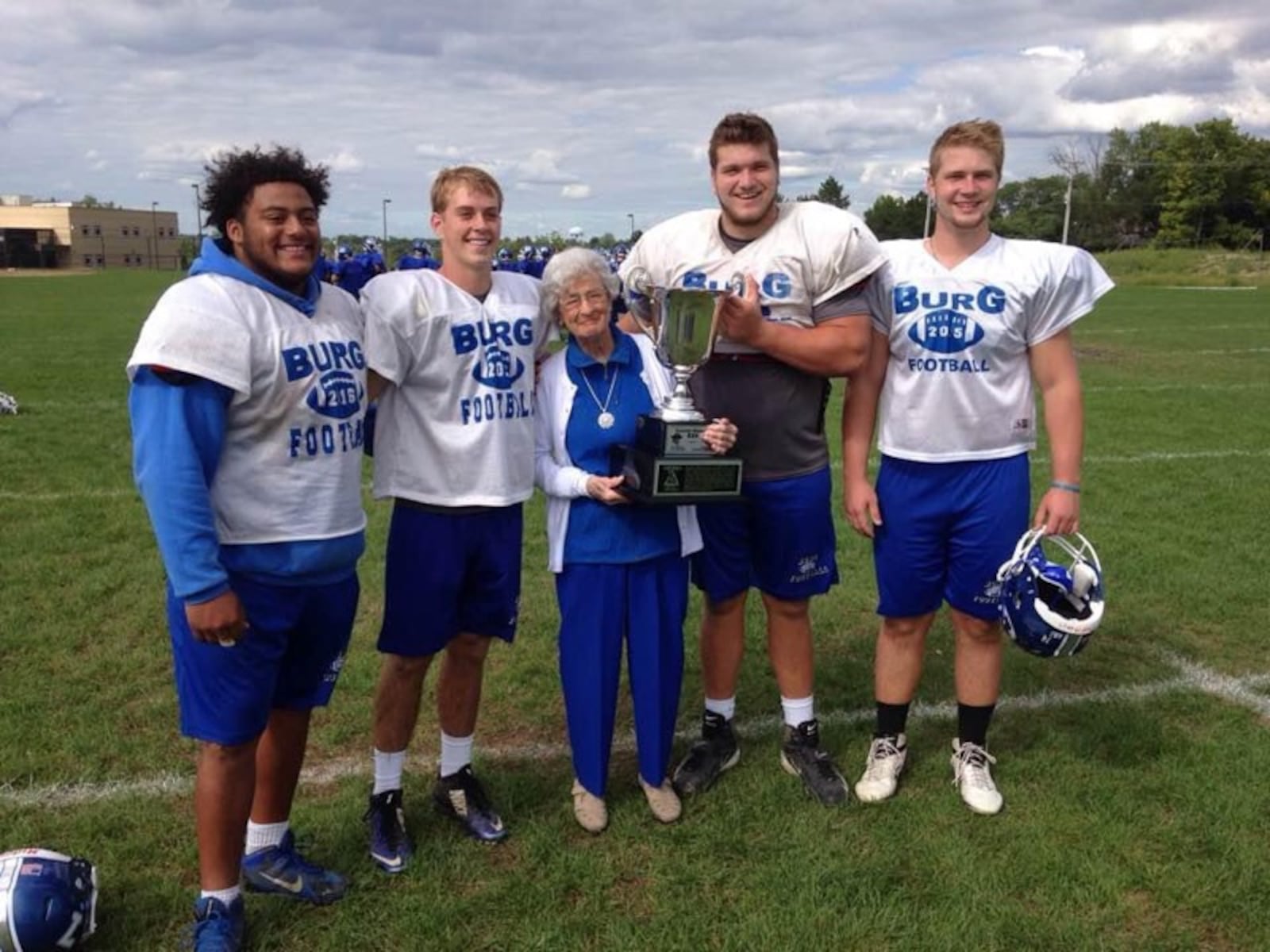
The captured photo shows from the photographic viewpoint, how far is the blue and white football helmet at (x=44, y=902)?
8.29 feet

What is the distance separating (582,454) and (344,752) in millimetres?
1490

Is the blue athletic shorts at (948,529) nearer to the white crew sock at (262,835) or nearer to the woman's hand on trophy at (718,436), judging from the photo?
the woman's hand on trophy at (718,436)

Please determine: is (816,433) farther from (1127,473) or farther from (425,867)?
(1127,473)

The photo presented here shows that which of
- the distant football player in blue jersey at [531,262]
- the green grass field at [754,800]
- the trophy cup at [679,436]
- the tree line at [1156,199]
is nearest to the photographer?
the green grass field at [754,800]

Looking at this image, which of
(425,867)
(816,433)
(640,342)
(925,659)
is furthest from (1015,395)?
(425,867)

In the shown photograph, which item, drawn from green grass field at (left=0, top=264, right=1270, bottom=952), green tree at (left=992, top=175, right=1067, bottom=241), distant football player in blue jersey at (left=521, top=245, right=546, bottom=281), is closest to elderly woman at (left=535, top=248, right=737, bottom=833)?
green grass field at (left=0, top=264, right=1270, bottom=952)

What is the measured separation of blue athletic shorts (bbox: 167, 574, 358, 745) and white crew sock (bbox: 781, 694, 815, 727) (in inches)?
64.4

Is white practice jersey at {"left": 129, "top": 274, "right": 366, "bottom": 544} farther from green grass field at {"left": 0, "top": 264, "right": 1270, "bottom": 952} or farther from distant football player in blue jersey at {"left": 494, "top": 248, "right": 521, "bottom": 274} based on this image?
distant football player in blue jersey at {"left": 494, "top": 248, "right": 521, "bottom": 274}

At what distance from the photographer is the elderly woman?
310cm

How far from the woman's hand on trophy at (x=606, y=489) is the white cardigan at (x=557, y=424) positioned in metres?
0.06

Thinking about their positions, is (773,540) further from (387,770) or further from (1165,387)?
(1165,387)

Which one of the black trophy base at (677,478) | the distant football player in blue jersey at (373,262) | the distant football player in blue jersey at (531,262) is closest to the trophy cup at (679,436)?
the black trophy base at (677,478)

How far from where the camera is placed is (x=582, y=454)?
3.17 meters

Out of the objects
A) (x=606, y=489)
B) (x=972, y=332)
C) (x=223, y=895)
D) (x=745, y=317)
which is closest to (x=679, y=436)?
(x=606, y=489)
